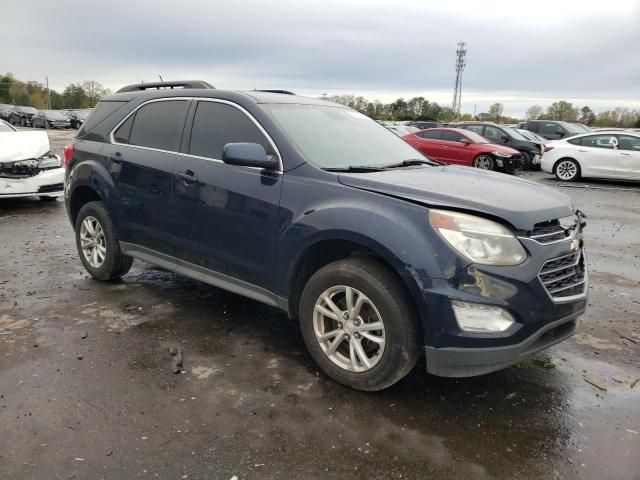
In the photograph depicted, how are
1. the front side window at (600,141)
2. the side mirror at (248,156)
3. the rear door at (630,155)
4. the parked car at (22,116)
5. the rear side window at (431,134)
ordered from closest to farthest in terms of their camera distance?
the side mirror at (248,156), the rear door at (630,155), the front side window at (600,141), the rear side window at (431,134), the parked car at (22,116)

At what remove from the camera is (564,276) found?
122 inches

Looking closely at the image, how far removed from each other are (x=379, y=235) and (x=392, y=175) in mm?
657

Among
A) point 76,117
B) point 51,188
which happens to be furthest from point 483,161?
point 76,117

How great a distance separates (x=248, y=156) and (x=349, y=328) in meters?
1.30

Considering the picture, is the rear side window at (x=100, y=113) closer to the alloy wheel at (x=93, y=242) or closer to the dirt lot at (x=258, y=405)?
the alloy wheel at (x=93, y=242)

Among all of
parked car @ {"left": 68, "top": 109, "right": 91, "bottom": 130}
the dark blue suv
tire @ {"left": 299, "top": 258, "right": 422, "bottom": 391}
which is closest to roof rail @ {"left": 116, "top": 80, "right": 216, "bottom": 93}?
the dark blue suv

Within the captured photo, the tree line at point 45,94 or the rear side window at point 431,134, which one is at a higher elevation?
the tree line at point 45,94

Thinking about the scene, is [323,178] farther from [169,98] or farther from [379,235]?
[169,98]

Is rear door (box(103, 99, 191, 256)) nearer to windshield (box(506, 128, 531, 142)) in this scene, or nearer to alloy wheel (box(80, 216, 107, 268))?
alloy wheel (box(80, 216, 107, 268))

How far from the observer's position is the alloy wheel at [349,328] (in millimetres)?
3162

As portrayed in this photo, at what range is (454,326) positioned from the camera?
283 centimetres

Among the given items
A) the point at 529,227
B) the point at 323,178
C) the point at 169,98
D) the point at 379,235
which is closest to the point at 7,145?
the point at 169,98

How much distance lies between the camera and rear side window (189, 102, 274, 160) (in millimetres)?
3900

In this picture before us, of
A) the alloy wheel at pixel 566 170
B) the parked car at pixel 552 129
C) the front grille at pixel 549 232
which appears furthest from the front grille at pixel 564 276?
the parked car at pixel 552 129
